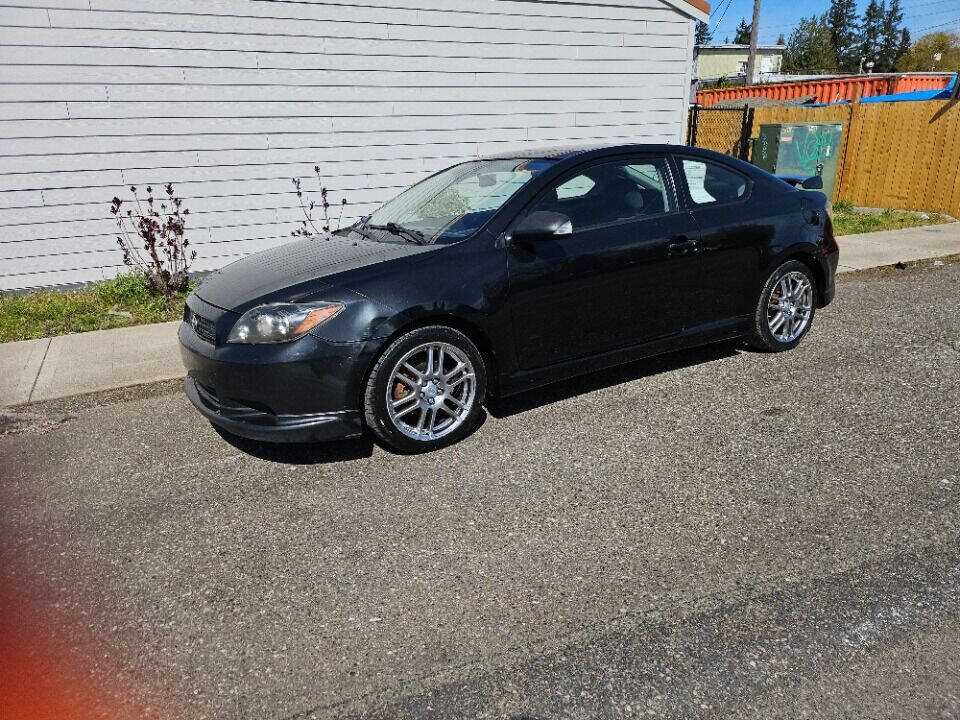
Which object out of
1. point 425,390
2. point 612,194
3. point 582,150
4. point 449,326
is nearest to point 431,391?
point 425,390

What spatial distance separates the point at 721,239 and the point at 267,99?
550 cm

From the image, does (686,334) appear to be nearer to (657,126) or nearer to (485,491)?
(485,491)

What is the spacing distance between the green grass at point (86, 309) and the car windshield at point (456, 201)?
331 centimetres

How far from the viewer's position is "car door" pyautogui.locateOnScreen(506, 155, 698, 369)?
13.7ft

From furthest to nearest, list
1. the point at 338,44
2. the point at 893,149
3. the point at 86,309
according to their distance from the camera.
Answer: the point at 893,149
the point at 338,44
the point at 86,309

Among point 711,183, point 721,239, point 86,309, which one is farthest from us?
point 86,309

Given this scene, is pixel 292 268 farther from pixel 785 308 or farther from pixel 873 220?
pixel 873 220

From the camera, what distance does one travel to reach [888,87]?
Result: 26688mm

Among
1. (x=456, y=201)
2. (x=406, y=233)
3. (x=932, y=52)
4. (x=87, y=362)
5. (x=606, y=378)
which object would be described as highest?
(x=932, y=52)

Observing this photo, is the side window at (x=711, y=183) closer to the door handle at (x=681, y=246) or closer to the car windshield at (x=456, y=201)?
the door handle at (x=681, y=246)

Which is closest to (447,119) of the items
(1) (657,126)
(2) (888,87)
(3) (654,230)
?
(1) (657,126)

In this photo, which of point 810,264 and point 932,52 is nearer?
point 810,264

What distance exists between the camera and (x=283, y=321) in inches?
145

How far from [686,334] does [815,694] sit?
2.84m
